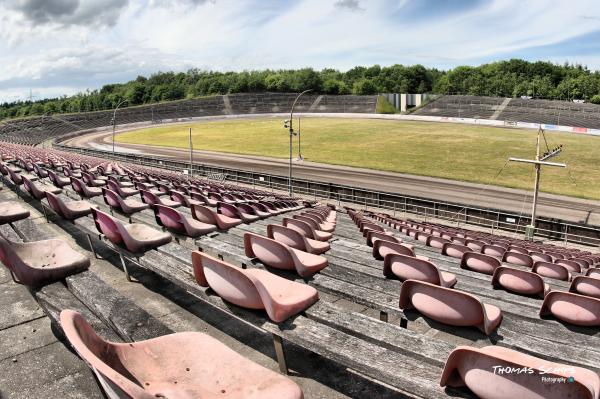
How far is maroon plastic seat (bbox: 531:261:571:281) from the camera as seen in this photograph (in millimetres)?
8578

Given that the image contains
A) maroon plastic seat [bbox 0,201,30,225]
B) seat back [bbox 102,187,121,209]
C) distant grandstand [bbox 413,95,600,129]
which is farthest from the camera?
distant grandstand [bbox 413,95,600,129]

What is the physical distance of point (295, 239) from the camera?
595 cm

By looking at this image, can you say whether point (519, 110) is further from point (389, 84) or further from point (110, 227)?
point (110, 227)

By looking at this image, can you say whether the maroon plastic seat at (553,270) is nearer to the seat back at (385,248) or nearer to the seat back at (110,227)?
the seat back at (385,248)

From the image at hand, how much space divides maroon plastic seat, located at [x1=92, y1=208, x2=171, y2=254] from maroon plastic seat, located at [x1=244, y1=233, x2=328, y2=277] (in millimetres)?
1175

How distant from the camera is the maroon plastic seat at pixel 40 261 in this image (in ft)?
12.6

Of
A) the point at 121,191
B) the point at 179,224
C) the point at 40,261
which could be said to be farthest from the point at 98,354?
the point at 121,191

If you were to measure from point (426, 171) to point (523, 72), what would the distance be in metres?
139

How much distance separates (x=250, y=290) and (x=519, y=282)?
13.7 ft

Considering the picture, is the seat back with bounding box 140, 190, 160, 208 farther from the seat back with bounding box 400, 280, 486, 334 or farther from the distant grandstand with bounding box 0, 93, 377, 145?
the distant grandstand with bounding box 0, 93, 377, 145

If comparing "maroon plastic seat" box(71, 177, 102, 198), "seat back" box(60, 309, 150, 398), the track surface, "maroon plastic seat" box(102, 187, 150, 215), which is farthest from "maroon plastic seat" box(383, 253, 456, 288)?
the track surface

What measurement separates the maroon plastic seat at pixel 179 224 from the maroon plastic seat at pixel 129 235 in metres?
0.80

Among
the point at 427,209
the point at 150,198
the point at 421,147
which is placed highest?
the point at 150,198

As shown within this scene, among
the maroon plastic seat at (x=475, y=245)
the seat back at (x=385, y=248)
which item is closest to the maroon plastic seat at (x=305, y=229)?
the seat back at (x=385, y=248)
